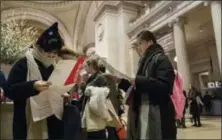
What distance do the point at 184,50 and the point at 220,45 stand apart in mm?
2437

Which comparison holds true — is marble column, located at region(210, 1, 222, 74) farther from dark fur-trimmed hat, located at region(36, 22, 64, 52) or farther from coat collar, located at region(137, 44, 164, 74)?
dark fur-trimmed hat, located at region(36, 22, 64, 52)

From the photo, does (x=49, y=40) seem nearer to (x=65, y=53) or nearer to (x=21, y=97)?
(x=65, y=53)

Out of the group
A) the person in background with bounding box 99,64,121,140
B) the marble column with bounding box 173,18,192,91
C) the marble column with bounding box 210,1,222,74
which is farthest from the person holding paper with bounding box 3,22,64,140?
the marble column with bounding box 173,18,192,91

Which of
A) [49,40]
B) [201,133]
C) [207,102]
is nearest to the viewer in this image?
[49,40]

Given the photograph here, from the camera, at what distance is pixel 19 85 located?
142cm

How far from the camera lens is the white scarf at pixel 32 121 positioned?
1.37 metres

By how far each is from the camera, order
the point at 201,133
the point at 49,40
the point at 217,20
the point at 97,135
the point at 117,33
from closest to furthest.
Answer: the point at 49,40 < the point at 97,135 < the point at 201,133 < the point at 217,20 < the point at 117,33

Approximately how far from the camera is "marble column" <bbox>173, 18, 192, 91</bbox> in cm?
998

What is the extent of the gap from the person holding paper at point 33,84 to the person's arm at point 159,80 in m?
0.75

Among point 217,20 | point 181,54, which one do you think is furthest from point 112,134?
point 181,54

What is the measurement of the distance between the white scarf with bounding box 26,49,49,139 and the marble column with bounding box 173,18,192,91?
906 centimetres

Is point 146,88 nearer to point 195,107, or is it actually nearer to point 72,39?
point 195,107

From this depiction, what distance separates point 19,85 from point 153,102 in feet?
3.53

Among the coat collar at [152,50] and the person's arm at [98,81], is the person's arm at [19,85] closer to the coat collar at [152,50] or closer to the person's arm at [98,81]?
the coat collar at [152,50]
